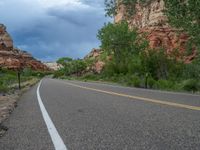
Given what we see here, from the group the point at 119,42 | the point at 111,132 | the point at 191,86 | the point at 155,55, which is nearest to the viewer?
the point at 111,132

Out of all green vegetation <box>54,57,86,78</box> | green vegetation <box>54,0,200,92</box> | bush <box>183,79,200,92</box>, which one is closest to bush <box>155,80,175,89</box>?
green vegetation <box>54,0,200,92</box>

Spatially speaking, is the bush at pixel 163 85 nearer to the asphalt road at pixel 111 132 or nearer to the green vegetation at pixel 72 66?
the asphalt road at pixel 111 132

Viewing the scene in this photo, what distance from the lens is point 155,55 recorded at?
3606 centimetres

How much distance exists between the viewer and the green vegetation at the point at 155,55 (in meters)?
25.4

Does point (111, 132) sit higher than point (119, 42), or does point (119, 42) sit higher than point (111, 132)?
point (119, 42)

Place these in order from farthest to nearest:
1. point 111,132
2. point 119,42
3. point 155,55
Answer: point 119,42
point 155,55
point 111,132

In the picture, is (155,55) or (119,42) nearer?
(155,55)

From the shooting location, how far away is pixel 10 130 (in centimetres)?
718

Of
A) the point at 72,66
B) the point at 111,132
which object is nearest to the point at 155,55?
the point at 111,132

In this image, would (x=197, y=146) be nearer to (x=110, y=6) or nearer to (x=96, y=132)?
(x=96, y=132)

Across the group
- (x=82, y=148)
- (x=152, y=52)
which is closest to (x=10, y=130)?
(x=82, y=148)

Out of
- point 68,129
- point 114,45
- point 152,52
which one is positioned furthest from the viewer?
point 114,45

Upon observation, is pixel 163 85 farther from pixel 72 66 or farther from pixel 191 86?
pixel 72 66

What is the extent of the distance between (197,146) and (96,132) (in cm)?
197
